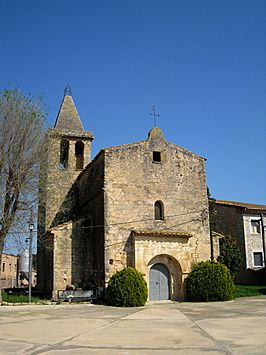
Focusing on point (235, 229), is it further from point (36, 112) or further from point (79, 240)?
point (36, 112)

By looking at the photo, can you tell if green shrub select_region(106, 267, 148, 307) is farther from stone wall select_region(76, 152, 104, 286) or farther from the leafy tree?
the leafy tree

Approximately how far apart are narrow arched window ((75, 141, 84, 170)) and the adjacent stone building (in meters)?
13.1

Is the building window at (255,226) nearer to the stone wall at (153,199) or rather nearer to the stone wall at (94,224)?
the stone wall at (153,199)

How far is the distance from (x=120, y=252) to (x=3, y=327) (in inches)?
399

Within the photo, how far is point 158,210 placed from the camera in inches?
922

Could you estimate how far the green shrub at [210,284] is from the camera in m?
21.3

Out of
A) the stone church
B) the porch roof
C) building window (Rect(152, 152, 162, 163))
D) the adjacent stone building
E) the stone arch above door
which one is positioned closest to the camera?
the porch roof

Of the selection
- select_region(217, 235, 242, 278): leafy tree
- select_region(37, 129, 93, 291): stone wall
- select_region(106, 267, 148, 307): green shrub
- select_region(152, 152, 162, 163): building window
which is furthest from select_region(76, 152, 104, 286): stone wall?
select_region(217, 235, 242, 278): leafy tree

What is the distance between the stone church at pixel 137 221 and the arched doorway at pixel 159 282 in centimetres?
5

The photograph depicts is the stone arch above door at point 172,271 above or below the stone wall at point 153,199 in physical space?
below

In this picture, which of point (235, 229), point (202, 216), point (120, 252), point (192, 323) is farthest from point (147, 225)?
point (235, 229)

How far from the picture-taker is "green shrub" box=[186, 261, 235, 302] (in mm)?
21297

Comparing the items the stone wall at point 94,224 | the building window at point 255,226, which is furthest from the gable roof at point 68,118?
the building window at point 255,226

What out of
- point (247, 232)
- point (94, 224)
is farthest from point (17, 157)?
point (247, 232)
